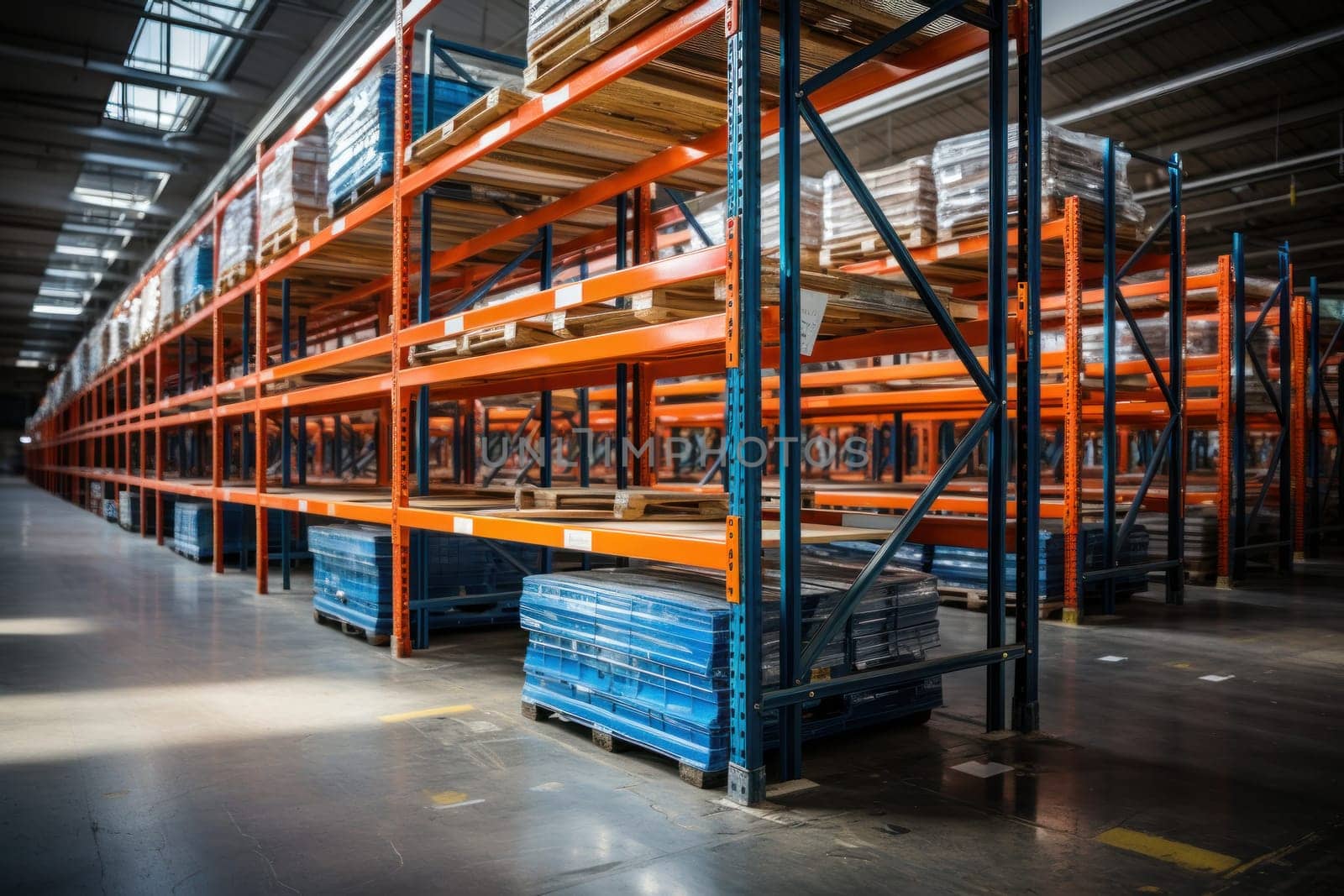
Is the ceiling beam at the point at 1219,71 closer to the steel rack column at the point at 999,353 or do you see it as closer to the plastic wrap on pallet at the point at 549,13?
the steel rack column at the point at 999,353

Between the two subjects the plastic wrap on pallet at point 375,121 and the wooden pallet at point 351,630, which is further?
the wooden pallet at point 351,630

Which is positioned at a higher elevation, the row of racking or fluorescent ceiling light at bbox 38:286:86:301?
fluorescent ceiling light at bbox 38:286:86:301

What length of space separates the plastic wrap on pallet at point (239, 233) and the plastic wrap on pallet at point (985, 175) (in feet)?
24.2

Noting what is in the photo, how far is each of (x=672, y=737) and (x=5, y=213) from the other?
83.6 feet

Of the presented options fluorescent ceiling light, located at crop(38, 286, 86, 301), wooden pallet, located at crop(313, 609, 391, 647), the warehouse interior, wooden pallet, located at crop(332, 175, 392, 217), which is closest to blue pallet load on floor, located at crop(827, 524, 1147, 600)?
the warehouse interior

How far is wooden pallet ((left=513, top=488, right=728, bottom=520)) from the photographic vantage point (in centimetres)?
532

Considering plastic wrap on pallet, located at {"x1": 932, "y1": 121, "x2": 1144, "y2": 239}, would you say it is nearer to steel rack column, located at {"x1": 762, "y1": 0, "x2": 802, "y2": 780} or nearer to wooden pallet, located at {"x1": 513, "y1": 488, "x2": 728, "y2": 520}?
wooden pallet, located at {"x1": 513, "y1": 488, "x2": 728, "y2": 520}

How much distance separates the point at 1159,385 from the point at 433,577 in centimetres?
689

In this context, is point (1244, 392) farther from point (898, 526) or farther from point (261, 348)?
point (261, 348)

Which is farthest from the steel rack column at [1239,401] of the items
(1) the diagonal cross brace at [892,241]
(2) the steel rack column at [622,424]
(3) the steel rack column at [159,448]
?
(3) the steel rack column at [159,448]

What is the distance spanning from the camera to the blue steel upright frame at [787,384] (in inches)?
147

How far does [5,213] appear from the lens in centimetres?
2277

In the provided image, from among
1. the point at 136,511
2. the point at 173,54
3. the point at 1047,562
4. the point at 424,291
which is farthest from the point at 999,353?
the point at 136,511

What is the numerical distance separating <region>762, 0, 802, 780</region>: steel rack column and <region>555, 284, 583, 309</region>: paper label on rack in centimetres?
113
